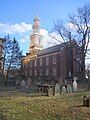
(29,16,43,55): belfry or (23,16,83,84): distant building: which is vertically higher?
(29,16,43,55): belfry

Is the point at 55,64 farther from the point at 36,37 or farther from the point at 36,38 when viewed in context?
the point at 36,37

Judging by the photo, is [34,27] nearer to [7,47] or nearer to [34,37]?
[34,37]

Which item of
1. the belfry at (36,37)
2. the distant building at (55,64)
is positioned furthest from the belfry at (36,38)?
the distant building at (55,64)

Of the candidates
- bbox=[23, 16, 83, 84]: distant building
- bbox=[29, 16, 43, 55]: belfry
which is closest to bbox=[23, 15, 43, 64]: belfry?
bbox=[29, 16, 43, 55]: belfry

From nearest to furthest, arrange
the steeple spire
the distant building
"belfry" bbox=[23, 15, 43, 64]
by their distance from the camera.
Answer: the distant building → "belfry" bbox=[23, 15, 43, 64] → the steeple spire

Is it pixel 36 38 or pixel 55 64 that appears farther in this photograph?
pixel 36 38

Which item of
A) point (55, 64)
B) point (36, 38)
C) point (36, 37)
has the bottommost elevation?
point (55, 64)

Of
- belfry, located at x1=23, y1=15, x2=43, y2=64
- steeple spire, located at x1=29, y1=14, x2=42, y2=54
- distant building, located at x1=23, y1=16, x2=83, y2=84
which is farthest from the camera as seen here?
steeple spire, located at x1=29, y1=14, x2=42, y2=54

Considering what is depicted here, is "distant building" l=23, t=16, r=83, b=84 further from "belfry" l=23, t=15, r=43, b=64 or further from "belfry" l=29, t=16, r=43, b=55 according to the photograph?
"belfry" l=29, t=16, r=43, b=55

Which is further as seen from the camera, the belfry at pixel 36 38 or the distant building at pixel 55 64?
the belfry at pixel 36 38

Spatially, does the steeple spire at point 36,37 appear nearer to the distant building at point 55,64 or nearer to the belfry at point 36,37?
the belfry at point 36,37

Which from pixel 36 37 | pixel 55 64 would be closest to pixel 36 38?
pixel 36 37

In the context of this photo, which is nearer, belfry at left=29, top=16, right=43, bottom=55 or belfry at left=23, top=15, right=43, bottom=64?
belfry at left=23, top=15, right=43, bottom=64

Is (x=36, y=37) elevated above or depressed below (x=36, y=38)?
above
